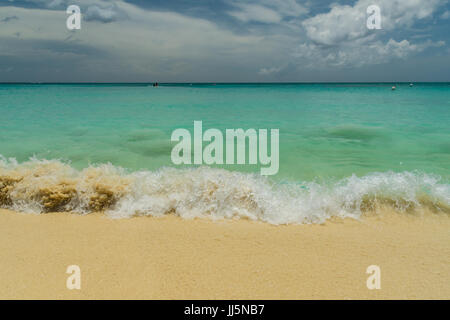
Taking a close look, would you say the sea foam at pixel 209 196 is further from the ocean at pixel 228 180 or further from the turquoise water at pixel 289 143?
the turquoise water at pixel 289 143

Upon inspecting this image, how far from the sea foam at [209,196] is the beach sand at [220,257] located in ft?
0.75

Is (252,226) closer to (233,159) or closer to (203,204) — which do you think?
(203,204)

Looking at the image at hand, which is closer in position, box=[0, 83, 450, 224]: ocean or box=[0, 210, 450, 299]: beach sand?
box=[0, 210, 450, 299]: beach sand

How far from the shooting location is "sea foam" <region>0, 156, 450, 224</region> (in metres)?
4.28

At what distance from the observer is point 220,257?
317 cm

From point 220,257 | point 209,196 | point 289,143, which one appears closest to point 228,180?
point 209,196

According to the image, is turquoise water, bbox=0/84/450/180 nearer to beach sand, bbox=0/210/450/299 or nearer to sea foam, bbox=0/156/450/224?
sea foam, bbox=0/156/450/224

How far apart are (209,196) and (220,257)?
1426 mm

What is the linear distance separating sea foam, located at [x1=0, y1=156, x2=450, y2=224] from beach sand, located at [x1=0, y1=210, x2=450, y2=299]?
23 cm

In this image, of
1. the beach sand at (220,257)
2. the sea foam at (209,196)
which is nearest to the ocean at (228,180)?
the sea foam at (209,196)

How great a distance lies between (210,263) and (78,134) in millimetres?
8662

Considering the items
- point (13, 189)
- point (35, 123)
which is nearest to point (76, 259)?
point (13, 189)

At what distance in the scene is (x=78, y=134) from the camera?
9.96 m

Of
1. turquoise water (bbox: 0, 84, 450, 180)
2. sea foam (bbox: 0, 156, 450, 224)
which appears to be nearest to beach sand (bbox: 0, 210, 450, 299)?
sea foam (bbox: 0, 156, 450, 224)
